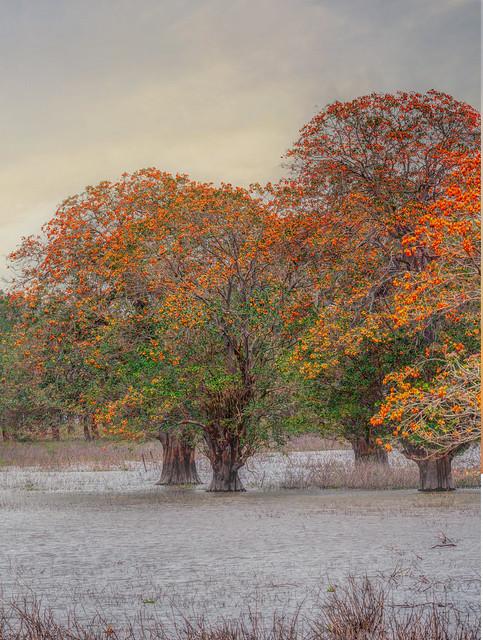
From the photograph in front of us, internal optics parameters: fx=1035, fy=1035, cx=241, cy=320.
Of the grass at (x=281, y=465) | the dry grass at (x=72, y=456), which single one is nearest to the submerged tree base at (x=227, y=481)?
the grass at (x=281, y=465)

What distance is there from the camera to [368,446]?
43719 millimetres

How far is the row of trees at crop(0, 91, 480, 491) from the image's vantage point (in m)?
33.4

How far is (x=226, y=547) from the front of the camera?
944 inches

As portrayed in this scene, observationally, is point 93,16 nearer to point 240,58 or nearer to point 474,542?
point 240,58

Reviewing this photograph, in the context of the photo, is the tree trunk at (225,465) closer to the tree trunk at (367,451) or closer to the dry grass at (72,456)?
the tree trunk at (367,451)

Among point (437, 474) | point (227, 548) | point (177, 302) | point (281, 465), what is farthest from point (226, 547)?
point (281, 465)

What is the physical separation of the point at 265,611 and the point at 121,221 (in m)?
24.3

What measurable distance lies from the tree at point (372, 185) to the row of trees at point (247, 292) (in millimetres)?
55

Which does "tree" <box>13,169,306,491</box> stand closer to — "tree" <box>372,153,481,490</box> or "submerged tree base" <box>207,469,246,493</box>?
"submerged tree base" <box>207,469,246,493</box>

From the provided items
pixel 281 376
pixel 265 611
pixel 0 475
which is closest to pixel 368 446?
pixel 281 376

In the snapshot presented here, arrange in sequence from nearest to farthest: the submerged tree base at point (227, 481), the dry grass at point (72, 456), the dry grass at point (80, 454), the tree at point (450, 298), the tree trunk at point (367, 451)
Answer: the tree at point (450, 298), the submerged tree base at point (227, 481), the tree trunk at point (367, 451), the dry grass at point (72, 456), the dry grass at point (80, 454)

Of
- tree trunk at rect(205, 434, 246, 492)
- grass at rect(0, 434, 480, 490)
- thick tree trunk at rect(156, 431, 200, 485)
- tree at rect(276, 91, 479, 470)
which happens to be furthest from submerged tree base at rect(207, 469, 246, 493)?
tree at rect(276, 91, 479, 470)

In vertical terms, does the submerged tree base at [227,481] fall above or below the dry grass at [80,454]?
below

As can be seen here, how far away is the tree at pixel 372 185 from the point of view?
33.1m
